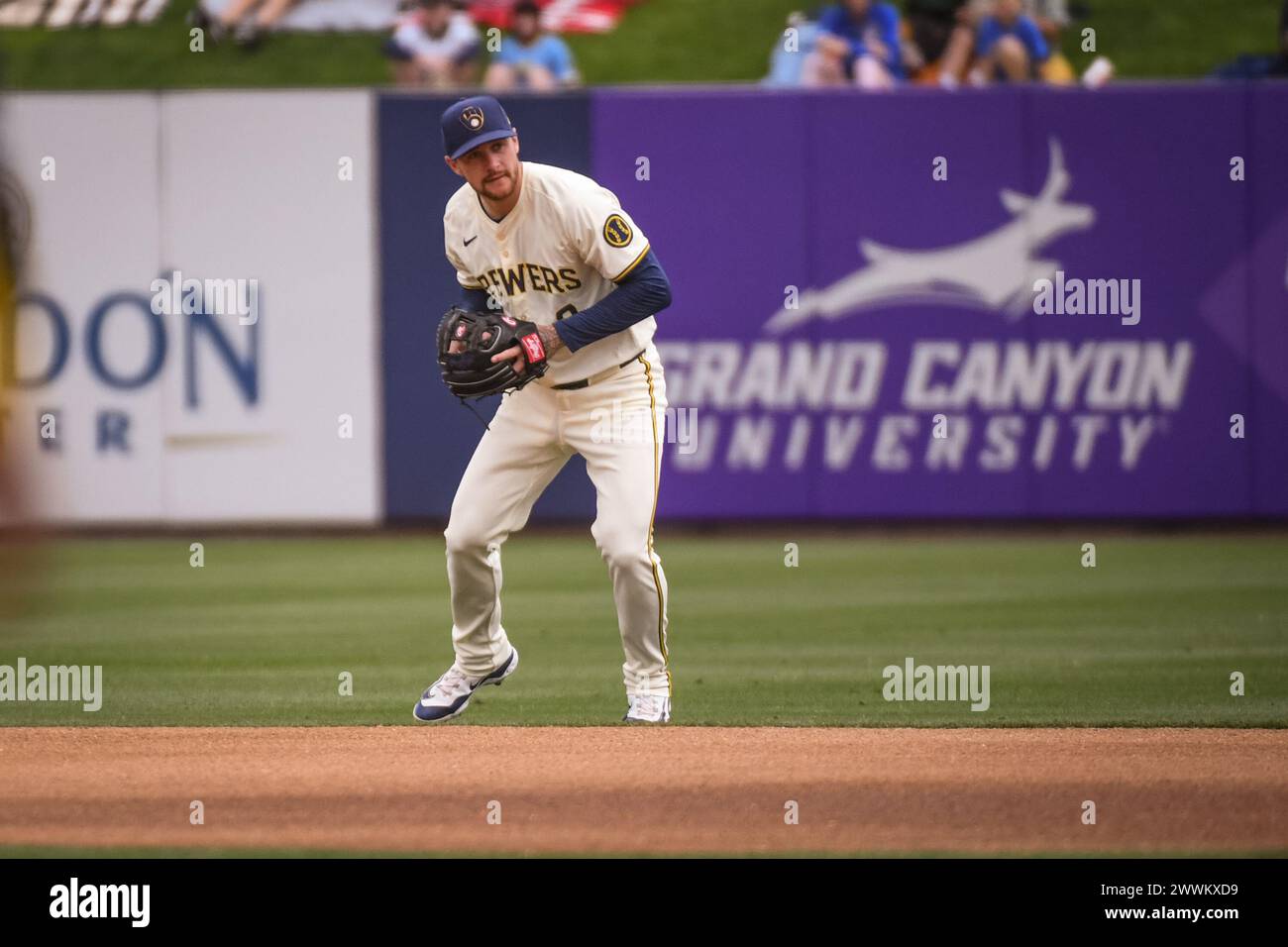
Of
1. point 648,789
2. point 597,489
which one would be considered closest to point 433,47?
point 597,489

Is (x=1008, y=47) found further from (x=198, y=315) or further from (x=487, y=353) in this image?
(x=487, y=353)

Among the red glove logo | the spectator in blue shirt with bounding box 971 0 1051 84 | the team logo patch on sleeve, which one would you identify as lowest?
the red glove logo

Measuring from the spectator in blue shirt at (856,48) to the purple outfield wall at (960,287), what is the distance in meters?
0.88

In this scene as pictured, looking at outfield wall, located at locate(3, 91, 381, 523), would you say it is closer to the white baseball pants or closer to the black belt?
the white baseball pants

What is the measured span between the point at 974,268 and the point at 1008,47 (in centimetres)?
214

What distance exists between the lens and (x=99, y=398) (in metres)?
14.9

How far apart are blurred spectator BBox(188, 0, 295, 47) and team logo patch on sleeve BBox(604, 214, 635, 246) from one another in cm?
1340

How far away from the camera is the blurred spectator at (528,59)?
1655 centimetres

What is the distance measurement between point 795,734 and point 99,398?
8826mm

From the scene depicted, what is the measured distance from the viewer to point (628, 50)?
20797 mm

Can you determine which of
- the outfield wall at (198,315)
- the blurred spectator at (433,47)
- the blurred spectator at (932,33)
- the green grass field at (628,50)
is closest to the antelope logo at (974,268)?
the blurred spectator at (932,33)

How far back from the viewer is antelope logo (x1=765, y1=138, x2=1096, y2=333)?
15.1 meters

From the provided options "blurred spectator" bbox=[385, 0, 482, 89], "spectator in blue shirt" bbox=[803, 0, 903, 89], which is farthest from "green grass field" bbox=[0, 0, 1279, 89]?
"spectator in blue shirt" bbox=[803, 0, 903, 89]
